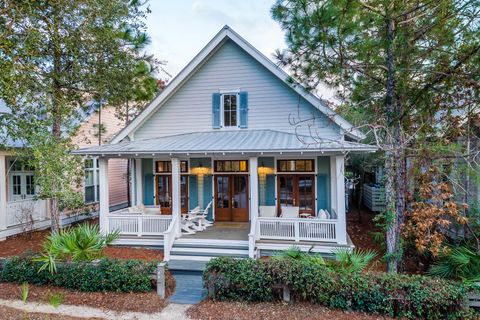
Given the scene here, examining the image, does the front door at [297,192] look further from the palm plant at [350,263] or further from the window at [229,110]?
the palm plant at [350,263]

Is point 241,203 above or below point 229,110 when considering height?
below

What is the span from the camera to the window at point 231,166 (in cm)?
1216

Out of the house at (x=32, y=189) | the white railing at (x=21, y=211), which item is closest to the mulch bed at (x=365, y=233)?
the house at (x=32, y=189)

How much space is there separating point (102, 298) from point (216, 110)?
320 inches

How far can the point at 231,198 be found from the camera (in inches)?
485

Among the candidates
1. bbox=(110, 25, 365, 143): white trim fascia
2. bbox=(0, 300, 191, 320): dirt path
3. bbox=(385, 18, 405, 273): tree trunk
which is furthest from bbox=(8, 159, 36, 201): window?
bbox=(385, 18, 405, 273): tree trunk

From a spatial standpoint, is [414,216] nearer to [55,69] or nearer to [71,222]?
[55,69]

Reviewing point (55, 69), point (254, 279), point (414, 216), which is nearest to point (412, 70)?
point (414, 216)

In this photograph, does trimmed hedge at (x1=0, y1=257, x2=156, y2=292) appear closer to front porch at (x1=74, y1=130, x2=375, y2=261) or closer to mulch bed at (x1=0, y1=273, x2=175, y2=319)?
mulch bed at (x1=0, y1=273, x2=175, y2=319)

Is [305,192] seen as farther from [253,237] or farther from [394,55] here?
[394,55]

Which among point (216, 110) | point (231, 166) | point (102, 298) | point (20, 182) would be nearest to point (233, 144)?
point (231, 166)

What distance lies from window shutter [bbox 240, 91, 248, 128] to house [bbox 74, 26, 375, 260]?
0.04 m

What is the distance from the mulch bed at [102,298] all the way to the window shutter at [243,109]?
7020 millimetres

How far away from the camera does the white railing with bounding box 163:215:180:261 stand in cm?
895
